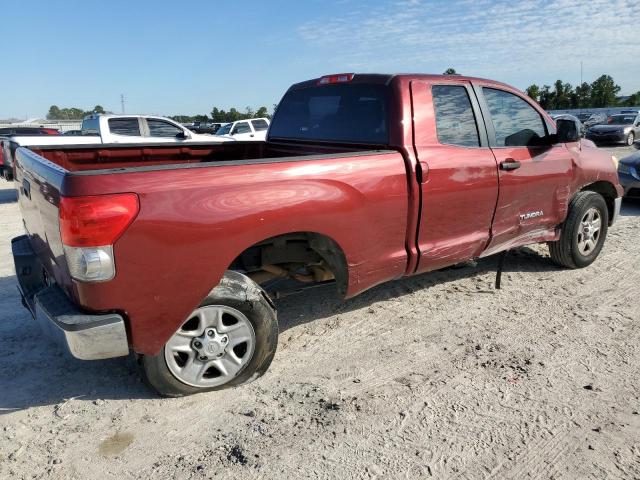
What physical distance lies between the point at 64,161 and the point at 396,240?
277 centimetres

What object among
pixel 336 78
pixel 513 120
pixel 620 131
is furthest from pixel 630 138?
pixel 336 78

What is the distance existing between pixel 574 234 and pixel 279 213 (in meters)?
3.53

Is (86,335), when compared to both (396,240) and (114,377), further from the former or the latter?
(396,240)

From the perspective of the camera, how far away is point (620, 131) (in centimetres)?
2350

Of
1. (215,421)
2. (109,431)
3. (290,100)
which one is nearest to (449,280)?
(290,100)

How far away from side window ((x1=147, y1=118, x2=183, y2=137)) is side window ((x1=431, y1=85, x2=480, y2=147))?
9338 millimetres

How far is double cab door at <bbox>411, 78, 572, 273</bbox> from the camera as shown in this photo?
383 centimetres

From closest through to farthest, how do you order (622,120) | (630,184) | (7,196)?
(630,184), (7,196), (622,120)

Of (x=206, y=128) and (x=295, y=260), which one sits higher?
(x=206, y=128)

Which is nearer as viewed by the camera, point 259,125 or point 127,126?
point 127,126

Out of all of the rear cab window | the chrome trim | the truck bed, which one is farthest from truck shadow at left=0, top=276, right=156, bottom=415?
the rear cab window

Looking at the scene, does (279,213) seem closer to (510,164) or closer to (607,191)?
(510,164)

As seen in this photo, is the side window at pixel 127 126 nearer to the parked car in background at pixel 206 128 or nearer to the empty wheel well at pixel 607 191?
the empty wheel well at pixel 607 191

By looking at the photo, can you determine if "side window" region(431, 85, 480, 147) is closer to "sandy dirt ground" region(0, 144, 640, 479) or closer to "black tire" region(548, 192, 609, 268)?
"sandy dirt ground" region(0, 144, 640, 479)
